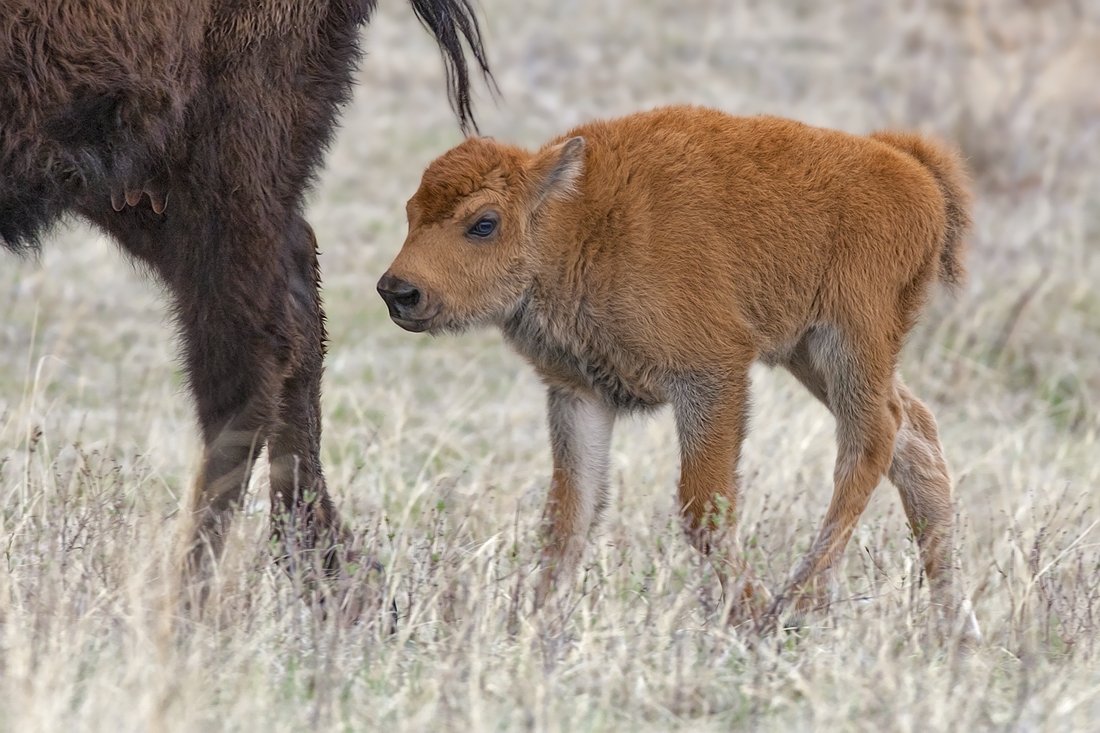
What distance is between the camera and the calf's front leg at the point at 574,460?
4496 millimetres

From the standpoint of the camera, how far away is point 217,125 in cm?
403

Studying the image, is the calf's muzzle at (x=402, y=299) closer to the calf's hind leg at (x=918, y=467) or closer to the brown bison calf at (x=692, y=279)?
the brown bison calf at (x=692, y=279)

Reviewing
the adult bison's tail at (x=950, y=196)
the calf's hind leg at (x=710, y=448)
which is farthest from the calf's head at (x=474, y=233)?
the adult bison's tail at (x=950, y=196)

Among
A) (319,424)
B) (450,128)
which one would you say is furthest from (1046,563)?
(450,128)

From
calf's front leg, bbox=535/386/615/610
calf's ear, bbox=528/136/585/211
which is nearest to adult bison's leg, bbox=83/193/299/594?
calf's ear, bbox=528/136/585/211

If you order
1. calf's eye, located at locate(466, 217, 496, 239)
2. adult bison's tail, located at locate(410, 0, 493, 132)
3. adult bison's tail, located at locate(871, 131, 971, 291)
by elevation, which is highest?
adult bison's tail, located at locate(410, 0, 493, 132)

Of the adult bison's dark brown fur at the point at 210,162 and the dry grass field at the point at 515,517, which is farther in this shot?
the adult bison's dark brown fur at the point at 210,162

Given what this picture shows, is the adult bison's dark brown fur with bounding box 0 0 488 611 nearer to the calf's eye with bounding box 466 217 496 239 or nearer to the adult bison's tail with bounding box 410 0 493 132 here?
the adult bison's tail with bounding box 410 0 493 132

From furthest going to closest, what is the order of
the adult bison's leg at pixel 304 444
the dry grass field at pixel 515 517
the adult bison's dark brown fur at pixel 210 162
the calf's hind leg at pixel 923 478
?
the calf's hind leg at pixel 923 478
the adult bison's leg at pixel 304 444
the adult bison's dark brown fur at pixel 210 162
the dry grass field at pixel 515 517

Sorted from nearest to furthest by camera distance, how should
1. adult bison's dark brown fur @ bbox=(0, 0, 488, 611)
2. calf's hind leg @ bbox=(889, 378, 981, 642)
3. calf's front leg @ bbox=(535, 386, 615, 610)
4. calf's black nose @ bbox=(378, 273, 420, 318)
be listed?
adult bison's dark brown fur @ bbox=(0, 0, 488, 611) → calf's black nose @ bbox=(378, 273, 420, 318) → calf's front leg @ bbox=(535, 386, 615, 610) → calf's hind leg @ bbox=(889, 378, 981, 642)

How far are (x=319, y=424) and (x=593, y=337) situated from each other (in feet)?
3.59

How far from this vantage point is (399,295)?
13.4 feet

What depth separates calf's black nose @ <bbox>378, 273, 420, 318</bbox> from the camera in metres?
4.08

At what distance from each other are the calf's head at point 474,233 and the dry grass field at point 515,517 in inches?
26.9
